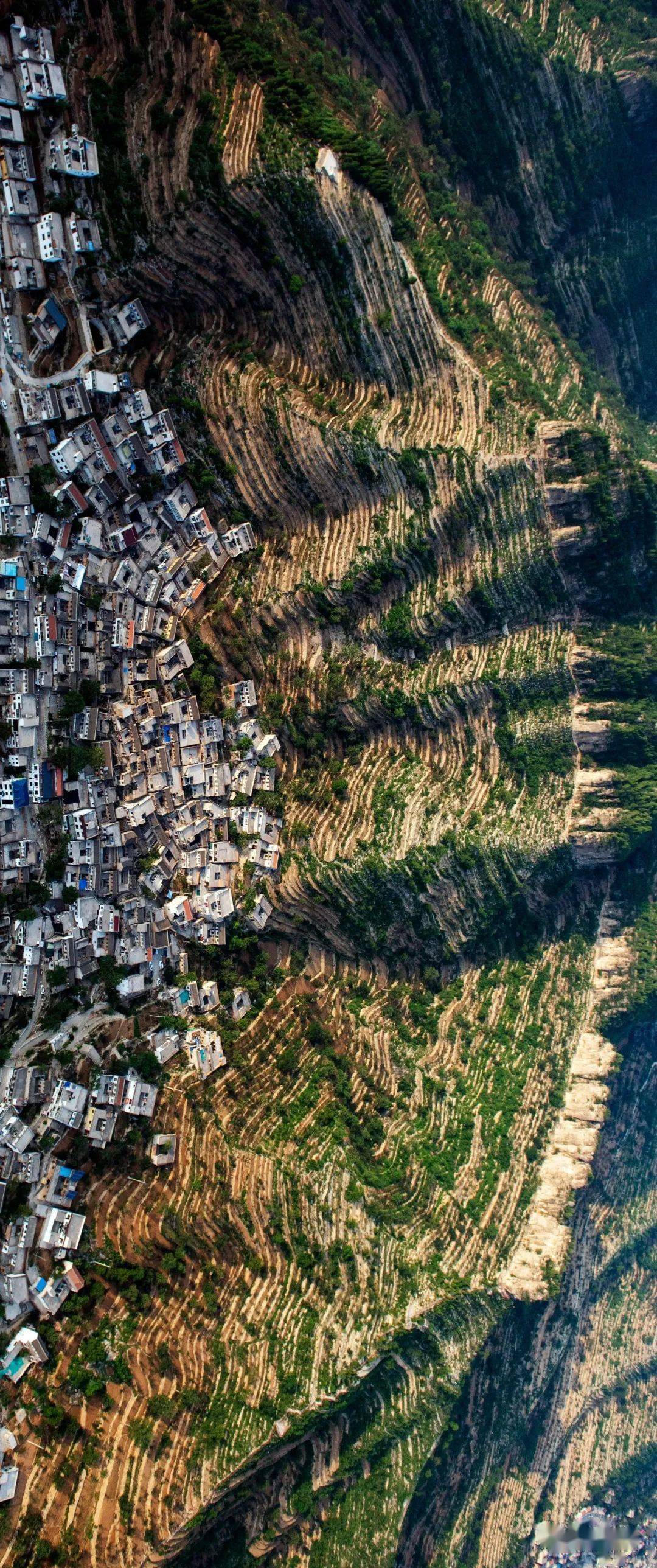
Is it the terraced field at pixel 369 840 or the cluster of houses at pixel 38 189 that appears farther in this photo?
the terraced field at pixel 369 840

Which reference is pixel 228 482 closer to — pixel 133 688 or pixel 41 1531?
pixel 133 688

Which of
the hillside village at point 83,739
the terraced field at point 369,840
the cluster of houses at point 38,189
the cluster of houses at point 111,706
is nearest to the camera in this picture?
the cluster of houses at point 38,189

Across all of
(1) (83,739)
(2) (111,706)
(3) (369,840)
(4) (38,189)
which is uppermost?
(4) (38,189)

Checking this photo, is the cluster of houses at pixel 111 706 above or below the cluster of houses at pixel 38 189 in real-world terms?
below

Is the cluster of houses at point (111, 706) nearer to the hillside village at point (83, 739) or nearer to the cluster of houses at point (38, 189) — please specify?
the hillside village at point (83, 739)

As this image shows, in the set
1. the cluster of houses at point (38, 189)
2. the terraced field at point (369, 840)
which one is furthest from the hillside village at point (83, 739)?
the terraced field at point (369, 840)

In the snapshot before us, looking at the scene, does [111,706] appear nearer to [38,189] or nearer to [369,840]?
[369,840]

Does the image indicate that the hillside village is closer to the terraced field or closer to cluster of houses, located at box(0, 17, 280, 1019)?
cluster of houses, located at box(0, 17, 280, 1019)

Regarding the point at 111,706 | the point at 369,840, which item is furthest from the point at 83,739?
the point at 369,840
